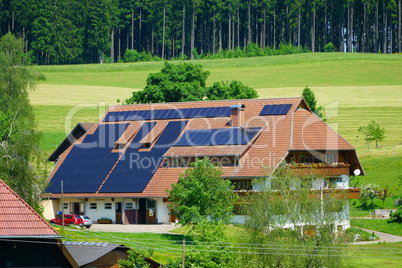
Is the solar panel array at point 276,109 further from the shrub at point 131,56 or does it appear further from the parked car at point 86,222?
the shrub at point 131,56

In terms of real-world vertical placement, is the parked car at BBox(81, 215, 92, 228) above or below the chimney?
below

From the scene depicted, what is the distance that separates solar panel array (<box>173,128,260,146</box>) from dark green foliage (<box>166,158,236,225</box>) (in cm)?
616

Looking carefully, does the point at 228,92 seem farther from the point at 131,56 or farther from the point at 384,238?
the point at 131,56

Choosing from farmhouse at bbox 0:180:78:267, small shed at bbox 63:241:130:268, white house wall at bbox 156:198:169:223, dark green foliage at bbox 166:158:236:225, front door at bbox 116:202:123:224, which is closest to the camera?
farmhouse at bbox 0:180:78:267

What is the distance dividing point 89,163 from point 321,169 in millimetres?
22004

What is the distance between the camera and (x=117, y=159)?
66.0m

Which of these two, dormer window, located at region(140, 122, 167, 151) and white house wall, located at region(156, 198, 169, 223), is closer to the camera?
white house wall, located at region(156, 198, 169, 223)

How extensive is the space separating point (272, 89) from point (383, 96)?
56.1 ft

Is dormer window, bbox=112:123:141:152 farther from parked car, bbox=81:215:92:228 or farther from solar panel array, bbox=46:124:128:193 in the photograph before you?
parked car, bbox=81:215:92:228

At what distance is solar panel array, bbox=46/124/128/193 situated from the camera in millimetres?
64000

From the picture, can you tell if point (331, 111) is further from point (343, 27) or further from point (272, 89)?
point (343, 27)

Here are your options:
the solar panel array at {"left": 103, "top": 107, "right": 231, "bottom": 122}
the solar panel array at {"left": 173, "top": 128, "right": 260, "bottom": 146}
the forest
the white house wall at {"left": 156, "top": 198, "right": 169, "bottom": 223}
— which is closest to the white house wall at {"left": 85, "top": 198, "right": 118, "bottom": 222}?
the white house wall at {"left": 156, "top": 198, "right": 169, "bottom": 223}

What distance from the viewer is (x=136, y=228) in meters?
57.8

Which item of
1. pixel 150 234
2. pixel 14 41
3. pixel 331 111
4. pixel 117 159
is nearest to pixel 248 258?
pixel 150 234
